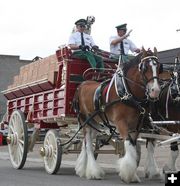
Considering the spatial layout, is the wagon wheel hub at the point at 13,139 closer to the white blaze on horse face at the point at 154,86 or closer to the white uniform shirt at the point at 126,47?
the white uniform shirt at the point at 126,47

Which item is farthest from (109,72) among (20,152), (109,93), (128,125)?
(20,152)

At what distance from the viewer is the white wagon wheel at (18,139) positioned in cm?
1141

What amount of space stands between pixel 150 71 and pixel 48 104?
355cm

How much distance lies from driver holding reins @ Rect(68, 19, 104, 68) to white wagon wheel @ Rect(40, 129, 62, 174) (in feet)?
5.53

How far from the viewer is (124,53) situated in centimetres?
997

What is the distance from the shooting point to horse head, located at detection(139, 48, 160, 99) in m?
7.84

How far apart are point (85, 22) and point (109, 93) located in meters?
2.18

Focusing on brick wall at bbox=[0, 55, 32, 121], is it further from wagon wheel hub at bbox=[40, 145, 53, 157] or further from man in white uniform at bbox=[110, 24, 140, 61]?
man in white uniform at bbox=[110, 24, 140, 61]

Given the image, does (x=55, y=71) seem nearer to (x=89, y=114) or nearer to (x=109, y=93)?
(x=89, y=114)

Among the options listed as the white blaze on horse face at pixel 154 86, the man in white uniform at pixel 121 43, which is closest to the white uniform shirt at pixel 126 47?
the man in white uniform at pixel 121 43

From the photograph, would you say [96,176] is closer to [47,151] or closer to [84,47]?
[47,151]

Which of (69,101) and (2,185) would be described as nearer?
(2,185)

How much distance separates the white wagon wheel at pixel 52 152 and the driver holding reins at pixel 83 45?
1.69 m

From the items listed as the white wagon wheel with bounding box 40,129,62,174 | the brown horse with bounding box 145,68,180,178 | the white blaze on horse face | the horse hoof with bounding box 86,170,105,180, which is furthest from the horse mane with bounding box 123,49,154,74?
the white wagon wheel with bounding box 40,129,62,174
